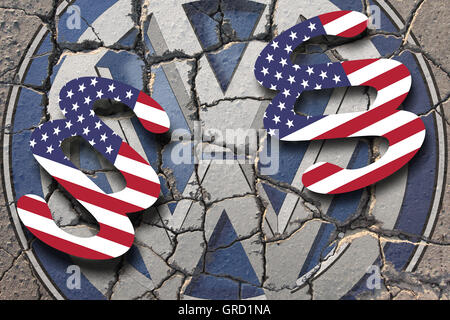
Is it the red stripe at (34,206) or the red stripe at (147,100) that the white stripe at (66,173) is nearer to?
the red stripe at (34,206)

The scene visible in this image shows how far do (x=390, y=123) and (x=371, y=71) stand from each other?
0.97 feet

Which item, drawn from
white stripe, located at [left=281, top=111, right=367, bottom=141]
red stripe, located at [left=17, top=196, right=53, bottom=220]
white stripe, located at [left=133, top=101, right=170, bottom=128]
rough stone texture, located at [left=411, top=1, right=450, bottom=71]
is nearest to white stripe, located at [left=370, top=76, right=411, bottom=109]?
white stripe, located at [left=281, top=111, right=367, bottom=141]

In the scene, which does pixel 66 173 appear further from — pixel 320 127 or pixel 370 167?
pixel 370 167

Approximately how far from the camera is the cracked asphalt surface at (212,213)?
7.11 ft

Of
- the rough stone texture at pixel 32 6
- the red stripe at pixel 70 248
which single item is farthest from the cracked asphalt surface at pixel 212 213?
the rough stone texture at pixel 32 6

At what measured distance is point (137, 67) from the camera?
7.53 ft

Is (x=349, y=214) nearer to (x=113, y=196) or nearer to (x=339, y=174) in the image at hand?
(x=339, y=174)

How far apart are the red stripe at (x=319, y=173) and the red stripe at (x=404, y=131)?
12.2 inches

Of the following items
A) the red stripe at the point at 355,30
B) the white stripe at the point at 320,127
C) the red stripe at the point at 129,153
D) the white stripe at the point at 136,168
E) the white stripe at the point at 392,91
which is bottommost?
the white stripe at the point at 136,168

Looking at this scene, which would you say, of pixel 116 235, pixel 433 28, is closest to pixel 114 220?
pixel 116 235

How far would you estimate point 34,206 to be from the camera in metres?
2.17

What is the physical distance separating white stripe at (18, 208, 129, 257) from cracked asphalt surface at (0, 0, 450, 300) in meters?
0.10

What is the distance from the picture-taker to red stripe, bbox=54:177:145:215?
2104 millimetres

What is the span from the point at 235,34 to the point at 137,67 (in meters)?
0.60
